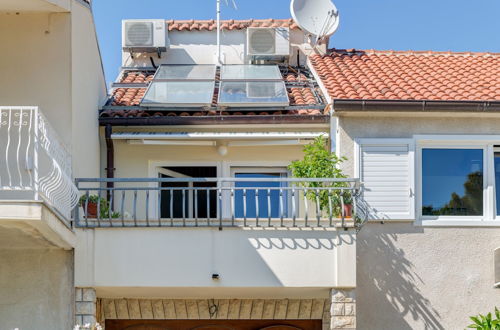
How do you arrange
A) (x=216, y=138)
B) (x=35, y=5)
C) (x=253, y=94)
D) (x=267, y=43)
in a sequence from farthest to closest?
(x=267, y=43), (x=253, y=94), (x=216, y=138), (x=35, y=5)

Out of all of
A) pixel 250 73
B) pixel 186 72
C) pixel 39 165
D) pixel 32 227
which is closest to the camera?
pixel 32 227

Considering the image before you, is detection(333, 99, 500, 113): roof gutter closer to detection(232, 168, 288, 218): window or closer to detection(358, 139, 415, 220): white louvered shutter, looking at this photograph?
detection(358, 139, 415, 220): white louvered shutter

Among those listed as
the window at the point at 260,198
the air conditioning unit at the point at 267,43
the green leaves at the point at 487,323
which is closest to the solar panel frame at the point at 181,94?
the window at the point at 260,198

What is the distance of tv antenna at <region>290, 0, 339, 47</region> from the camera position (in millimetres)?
16938

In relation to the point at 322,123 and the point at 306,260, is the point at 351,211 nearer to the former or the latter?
the point at 306,260

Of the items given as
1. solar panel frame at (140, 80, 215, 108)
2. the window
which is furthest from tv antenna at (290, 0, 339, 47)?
the window

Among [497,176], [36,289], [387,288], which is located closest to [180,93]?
[36,289]

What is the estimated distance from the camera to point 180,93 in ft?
50.3

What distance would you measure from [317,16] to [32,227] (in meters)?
9.20

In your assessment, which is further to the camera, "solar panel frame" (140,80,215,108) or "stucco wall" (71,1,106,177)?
"solar panel frame" (140,80,215,108)

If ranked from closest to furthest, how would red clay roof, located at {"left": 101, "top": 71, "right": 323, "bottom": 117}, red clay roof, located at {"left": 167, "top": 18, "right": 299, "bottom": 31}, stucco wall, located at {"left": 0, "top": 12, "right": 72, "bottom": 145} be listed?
stucco wall, located at {"left": 0, "top": 12, "right": 72, "bottom": 145} < red clay roof, located at {"left": 101, "top": 71, "right": 323, "bottom": 117} < red clay roof, located at {"left": 167, "top": 18, "right": 299, "bottom": 31}

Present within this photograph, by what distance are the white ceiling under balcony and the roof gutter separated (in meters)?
5.20

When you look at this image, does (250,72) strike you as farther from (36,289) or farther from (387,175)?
(36,289)

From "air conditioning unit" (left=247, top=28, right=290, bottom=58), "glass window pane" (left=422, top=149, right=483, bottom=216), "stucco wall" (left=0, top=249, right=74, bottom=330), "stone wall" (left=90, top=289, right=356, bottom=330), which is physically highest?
"air conditioning unit" (left=247, top=28, right=290, bottom=58)
